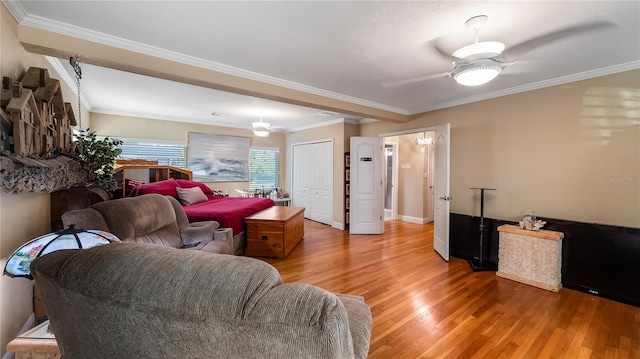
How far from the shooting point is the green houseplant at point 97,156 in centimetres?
219

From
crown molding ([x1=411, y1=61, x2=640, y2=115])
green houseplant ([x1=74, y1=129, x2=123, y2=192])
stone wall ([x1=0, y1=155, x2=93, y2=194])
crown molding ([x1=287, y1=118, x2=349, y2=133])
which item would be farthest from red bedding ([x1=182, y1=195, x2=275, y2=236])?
crown molding ([x1=411, y1=61, x2=640, y2=115])

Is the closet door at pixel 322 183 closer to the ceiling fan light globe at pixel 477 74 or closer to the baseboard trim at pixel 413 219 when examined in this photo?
the baseboard trim at pixel 413 219

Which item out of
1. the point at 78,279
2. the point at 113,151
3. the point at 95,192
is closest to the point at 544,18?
the point at 78,279

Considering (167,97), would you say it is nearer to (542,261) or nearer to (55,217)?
(55,217)

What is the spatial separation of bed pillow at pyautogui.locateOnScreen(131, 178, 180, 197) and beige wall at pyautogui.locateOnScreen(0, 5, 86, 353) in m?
1.75

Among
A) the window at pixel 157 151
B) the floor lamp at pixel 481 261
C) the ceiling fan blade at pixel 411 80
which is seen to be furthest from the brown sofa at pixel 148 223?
the floor lamp at pixel 481 261

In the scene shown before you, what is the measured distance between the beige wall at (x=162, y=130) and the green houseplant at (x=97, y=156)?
3346 mm

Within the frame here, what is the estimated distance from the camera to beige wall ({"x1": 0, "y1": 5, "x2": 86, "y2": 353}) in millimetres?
1625

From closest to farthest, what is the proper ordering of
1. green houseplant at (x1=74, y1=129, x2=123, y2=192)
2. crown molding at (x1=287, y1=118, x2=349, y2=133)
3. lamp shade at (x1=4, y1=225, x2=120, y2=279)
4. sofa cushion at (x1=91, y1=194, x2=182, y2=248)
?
lamp shade at (x1=4, y1=225, x2=120, y2=279) < sofa cushion at (x1=91, y1=194, x2=182, y2=248) < green houseplant at (x1=74, y1=129, x2=123, y2=192) < crown molding at (x1=287, y1=118, x2=349, y2=133)

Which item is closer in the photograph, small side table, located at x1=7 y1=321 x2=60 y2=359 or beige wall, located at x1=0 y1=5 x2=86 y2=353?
small side table, located at x1=7 y1=321 x2=60 y2=359

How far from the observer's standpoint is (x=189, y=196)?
4.45m

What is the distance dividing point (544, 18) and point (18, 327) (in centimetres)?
433

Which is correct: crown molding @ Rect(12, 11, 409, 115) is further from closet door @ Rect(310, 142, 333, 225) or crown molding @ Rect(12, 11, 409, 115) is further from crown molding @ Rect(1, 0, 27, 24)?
closet door @ Rect(310, 142, 333, 225)

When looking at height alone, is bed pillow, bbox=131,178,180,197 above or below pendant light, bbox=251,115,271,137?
below
